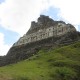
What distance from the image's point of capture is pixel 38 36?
130500 millimetres

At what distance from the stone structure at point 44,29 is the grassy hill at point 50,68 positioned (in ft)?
88.6

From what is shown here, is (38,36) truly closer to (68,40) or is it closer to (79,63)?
(68,40)

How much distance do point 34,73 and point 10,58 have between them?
51289 millimetres

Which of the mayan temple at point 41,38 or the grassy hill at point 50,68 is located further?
the mayan temple at point 41,38

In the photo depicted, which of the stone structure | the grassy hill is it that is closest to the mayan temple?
the stone structure

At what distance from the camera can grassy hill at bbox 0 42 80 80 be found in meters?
62.1

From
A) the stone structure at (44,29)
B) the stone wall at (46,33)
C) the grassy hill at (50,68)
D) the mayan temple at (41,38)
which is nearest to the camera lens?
the grassy hill at (50,68)

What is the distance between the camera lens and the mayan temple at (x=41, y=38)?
110m

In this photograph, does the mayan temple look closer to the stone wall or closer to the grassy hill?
the stone wall

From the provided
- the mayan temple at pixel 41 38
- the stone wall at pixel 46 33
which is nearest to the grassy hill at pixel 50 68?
the mayan temple at pixel 41 38

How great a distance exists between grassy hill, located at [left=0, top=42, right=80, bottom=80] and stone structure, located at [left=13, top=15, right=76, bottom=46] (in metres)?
27.0

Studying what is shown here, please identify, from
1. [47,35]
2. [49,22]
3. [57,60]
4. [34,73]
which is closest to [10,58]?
[47,35]

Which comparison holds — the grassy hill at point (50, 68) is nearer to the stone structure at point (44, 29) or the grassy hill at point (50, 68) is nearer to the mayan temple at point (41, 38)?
the mayan temple at point (41, 38)

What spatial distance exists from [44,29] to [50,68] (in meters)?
60.3
